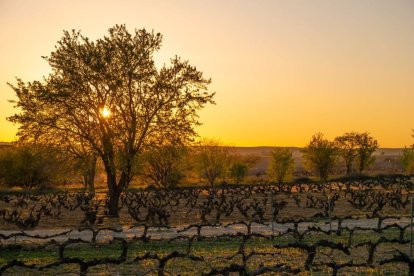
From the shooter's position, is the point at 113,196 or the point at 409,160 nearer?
the point at 113,196

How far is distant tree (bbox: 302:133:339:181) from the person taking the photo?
8244cm

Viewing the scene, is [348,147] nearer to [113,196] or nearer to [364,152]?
[364,152]

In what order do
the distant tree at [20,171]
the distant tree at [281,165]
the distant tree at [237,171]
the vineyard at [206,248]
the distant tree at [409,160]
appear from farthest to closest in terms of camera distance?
the distant tree at [409,160] < the distant tree at [237,171] < the distant tree at [281,165] < the distant tree at [20,171] < the vineyard at [206,248]

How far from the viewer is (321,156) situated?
8250cm

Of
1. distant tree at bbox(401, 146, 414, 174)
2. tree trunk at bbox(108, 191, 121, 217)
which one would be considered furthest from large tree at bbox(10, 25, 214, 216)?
distant tree at bbox(401, 146, 414, 174)

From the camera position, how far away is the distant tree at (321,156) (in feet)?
270

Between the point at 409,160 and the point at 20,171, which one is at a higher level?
the point at 409,160

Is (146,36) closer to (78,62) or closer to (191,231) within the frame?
(78,62)

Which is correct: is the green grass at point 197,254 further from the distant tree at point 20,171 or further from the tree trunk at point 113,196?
the distant tree at point 20,171

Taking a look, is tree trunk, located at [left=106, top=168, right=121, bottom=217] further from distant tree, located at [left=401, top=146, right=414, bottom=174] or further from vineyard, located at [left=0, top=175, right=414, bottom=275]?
distant tree, located at [left=401, top=146, right=414, bottom=174]

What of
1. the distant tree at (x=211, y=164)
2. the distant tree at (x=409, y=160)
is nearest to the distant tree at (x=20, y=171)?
the distant tree at (x=211, y=164)

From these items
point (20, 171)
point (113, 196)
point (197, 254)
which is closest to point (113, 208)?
point (113, 196)

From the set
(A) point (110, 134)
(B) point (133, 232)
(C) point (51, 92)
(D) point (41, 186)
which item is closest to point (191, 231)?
(B) point (133, 232)

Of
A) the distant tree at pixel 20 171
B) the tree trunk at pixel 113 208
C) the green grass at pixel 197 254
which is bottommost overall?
the green grass at pixel 197 254
